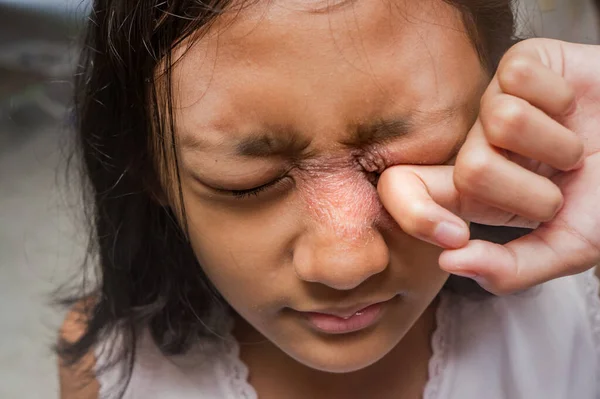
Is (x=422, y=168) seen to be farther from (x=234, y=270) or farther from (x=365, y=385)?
(x=365, y=385)

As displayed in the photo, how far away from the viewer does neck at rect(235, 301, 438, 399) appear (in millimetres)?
789

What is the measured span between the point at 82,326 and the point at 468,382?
A: 0.54 metres

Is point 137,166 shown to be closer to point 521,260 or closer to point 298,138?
point 298,138

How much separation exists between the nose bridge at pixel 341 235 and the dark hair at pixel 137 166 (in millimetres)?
149

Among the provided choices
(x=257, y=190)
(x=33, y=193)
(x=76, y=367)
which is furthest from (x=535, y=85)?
(x=33, y=193)

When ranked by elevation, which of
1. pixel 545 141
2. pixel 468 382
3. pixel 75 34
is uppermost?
pixel 75 34

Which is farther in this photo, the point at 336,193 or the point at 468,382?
the point at 468,382

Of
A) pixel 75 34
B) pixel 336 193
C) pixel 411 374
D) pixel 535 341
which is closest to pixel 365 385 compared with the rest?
pixel 411 374

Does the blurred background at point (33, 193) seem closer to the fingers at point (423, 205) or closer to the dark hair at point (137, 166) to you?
the dark hair at point (137, 166)

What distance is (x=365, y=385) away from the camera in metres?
0.79

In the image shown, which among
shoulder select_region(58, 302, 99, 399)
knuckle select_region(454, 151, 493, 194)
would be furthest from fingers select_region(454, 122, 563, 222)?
shoulder select_region(58, 302, 99, 399)

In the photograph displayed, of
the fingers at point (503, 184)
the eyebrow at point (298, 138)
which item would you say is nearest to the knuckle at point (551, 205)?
the fingers at point (503, 184)

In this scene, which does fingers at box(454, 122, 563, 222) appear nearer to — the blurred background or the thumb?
the thumb

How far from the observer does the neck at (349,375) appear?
2.59 ft
